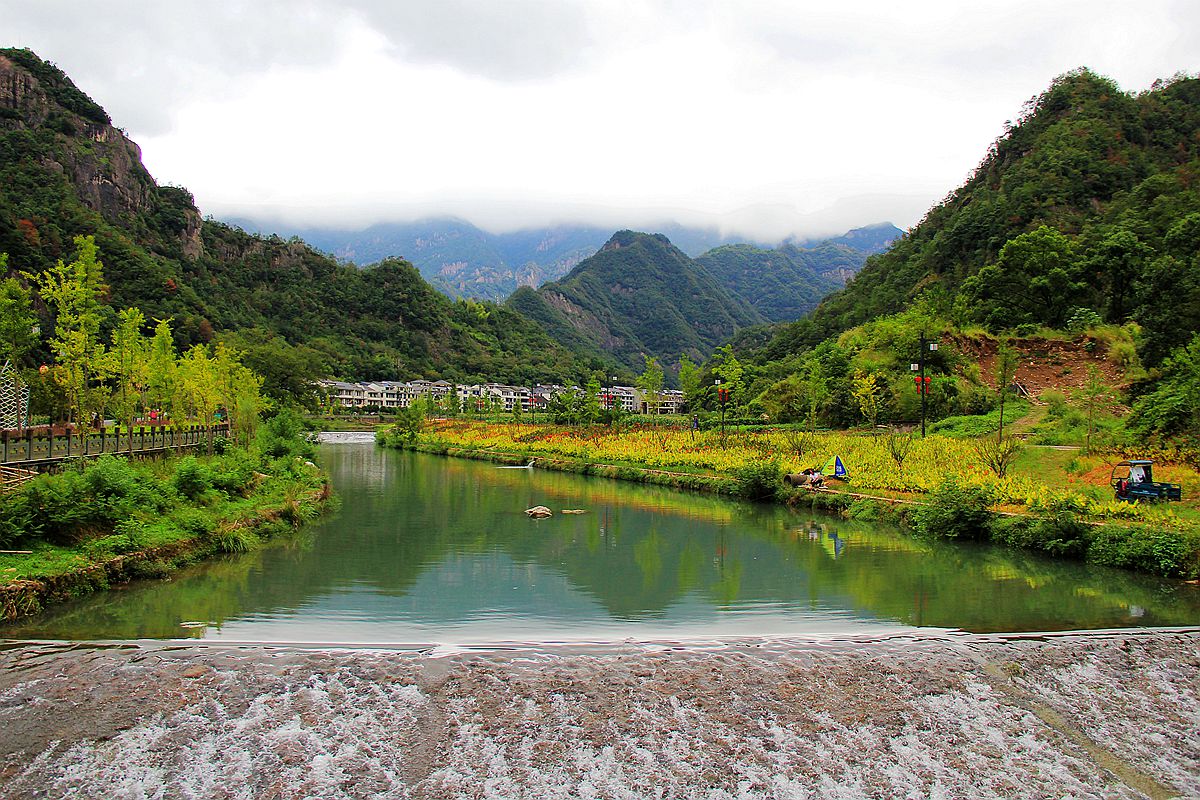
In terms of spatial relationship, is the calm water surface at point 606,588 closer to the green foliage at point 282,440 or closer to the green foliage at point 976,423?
the green foliage at point 976,423

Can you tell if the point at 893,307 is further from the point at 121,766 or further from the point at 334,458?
the point at 121,766

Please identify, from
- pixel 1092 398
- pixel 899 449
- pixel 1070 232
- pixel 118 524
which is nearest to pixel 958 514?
pixel 899 449

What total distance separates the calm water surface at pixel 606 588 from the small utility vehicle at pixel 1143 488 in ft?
9.14

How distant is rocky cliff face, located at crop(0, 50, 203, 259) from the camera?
86250mm

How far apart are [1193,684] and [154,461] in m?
22.5

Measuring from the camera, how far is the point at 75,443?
17812mm

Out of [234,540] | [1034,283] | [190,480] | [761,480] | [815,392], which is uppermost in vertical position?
[1034,283]

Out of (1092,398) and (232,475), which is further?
(1092,398)

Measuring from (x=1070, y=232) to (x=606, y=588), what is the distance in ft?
179

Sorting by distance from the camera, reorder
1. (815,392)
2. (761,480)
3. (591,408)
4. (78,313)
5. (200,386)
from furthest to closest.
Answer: (591,408)
(815,392)
(200,386)
(761,480)
(78,313)

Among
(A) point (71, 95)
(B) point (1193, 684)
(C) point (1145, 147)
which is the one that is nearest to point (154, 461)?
(B) point (1193, 684)

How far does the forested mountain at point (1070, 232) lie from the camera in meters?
40.0

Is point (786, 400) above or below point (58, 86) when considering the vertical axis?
below

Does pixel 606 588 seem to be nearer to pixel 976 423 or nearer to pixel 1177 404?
pixel 1177 404
